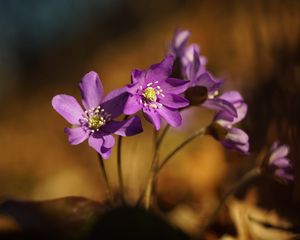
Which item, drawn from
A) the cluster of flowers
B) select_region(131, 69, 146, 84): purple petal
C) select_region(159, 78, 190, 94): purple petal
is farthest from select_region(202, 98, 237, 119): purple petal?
select_region(131, 69, 146, 84): purple petal

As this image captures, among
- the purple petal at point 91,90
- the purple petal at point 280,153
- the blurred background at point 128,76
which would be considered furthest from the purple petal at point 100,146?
the blurred background at point 128,76

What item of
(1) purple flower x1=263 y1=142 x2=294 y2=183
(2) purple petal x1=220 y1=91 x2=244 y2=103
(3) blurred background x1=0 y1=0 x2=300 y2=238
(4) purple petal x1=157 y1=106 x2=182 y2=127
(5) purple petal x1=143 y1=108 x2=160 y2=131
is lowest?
(3) blurred background x1=0 y1=0 x2=300 y2=238

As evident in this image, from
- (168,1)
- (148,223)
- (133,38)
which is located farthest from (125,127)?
(168,1)

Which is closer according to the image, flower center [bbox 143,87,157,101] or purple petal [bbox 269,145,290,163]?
flower center [bbox 143,87,157,101]

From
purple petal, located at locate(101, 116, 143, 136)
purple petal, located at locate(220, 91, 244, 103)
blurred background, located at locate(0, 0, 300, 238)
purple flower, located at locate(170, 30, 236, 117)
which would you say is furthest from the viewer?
blurred background, located at locate(0, 0, 300, 238)

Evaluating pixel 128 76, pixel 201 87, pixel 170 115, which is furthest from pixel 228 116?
pixel 128 76

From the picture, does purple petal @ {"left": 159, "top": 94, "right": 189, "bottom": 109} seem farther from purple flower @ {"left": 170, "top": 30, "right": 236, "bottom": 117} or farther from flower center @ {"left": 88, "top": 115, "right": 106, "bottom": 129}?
flower center @ {"left": 88, "top": 115, "right": 106, "bottom": 129}

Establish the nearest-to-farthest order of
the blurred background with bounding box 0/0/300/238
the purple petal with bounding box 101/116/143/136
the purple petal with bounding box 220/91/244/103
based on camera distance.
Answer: the purple petal with bounding box 101/116/143/136, the purple petal with bounding box 220/91/244/103, the blurred background with bounding box 0/0/300/238

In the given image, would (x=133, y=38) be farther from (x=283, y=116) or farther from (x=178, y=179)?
(x=283, y=116)
